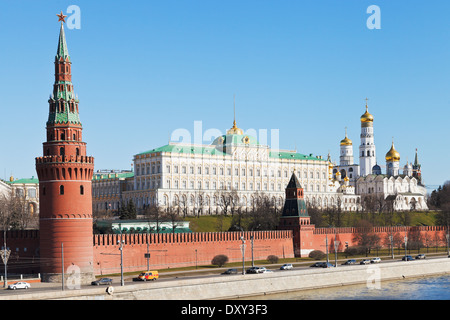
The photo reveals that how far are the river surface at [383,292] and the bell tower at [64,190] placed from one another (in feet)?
45.7

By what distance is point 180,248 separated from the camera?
77.6m

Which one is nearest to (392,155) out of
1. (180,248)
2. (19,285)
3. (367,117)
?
(367,117)

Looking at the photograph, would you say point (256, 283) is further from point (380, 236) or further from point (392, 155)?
point (392, 155)

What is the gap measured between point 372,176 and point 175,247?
106 meters

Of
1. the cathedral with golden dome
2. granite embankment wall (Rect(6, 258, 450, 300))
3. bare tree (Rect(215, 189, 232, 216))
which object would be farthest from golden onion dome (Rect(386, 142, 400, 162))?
granite embankment wall (Rect(6, 258, 450, 300))

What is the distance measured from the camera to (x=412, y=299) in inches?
2283

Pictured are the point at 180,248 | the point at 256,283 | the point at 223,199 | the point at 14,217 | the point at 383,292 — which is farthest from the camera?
the point at 223,199

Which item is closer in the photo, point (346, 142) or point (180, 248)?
point (180, 248)

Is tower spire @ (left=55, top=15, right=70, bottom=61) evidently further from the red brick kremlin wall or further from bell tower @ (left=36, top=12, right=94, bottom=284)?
the red brick kremlin wall

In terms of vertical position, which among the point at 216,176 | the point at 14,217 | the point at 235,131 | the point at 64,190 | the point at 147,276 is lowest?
the point at 147,276

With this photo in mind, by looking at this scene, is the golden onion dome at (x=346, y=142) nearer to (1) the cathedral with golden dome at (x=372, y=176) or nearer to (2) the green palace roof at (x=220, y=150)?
(1) the cathedral with golden dome at (x=372, y=176)

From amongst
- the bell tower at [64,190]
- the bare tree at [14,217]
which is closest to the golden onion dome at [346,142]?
the bare tree at [14,217]

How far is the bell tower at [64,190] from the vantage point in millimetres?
63000
